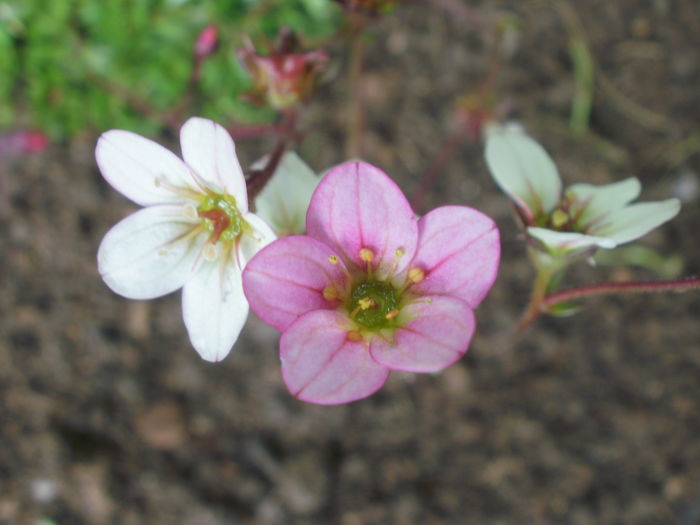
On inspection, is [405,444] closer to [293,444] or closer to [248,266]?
[293,444]

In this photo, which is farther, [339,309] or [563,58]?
[563,58]

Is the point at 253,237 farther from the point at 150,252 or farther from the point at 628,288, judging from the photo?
the point at 628,288

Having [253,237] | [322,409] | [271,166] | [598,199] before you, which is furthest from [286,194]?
A: [322,409]

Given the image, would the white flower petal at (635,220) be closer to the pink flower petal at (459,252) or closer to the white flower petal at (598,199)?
the white flower petal at (598,199)

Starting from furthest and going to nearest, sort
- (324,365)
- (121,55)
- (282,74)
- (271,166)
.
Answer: (121,55) < (282,74) < (271,166) < (324,365)

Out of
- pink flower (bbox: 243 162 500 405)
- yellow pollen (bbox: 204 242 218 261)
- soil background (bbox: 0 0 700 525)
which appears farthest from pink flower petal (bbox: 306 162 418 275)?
soil background (bbox: 0 0 700 525)

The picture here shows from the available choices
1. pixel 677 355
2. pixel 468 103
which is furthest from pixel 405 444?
pixel 468 103
